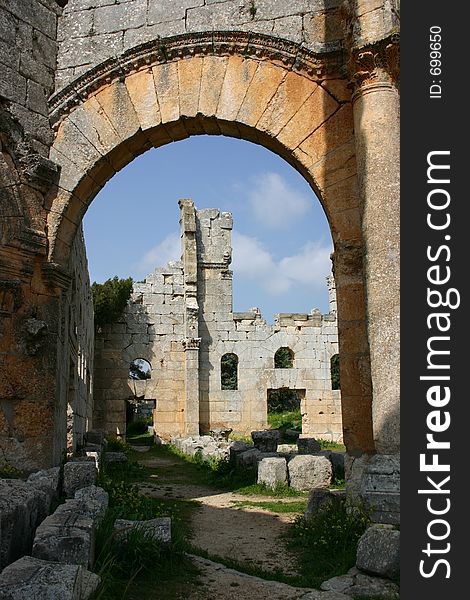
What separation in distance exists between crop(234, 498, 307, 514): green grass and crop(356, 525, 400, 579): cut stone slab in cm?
389

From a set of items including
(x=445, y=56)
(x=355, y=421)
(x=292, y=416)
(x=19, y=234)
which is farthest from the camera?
(x=292, y=416)

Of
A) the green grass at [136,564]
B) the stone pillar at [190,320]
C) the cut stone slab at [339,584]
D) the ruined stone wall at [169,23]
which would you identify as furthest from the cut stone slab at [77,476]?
the stone pillar at [190,320]

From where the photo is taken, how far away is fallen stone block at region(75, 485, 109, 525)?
196 inches

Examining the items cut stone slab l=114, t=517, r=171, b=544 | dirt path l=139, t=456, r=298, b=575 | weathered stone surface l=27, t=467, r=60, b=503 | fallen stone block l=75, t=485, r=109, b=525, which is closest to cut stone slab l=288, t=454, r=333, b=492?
dirt path l=139, t=456, r=298, b=575

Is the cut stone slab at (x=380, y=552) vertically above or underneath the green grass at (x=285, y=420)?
above

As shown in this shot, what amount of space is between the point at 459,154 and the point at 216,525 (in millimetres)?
5644

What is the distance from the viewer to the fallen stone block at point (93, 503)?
498 cm

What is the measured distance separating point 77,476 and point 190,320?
15506mm

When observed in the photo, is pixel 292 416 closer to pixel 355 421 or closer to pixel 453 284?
pixel 355 421

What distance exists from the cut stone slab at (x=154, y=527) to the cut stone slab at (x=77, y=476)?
1.89 metres

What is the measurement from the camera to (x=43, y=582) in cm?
321

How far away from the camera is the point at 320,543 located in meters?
5.97

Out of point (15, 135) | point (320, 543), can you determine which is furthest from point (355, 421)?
point (15, 135)

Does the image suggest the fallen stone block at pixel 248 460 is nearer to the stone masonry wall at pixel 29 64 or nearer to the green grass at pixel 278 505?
the green grass at pixel 278 505
